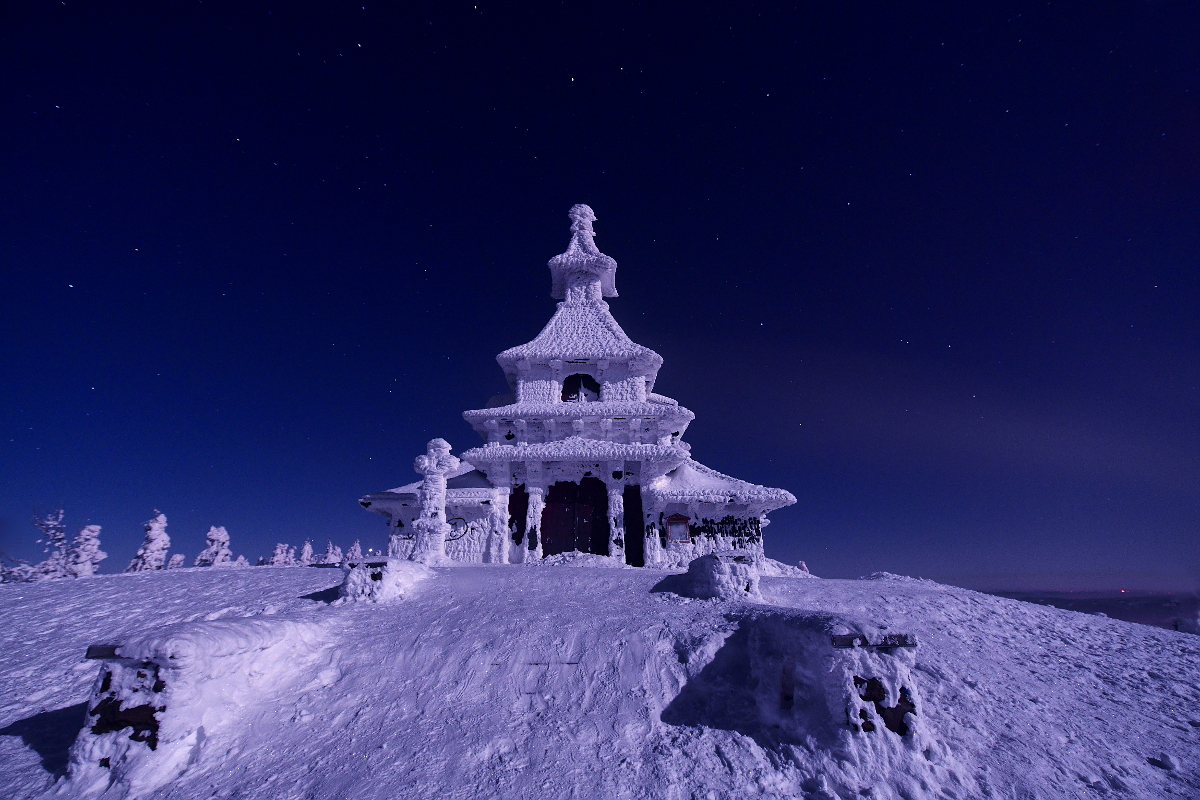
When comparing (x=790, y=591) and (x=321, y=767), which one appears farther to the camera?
(x=790, y=591)

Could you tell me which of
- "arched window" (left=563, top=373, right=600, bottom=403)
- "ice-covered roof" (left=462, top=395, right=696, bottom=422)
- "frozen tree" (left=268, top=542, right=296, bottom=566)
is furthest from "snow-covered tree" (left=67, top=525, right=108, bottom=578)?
"arched window" (left=563, top=373, right=600, bottom=403)

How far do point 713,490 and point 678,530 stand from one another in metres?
1.96

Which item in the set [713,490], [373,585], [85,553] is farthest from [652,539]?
[85,553]

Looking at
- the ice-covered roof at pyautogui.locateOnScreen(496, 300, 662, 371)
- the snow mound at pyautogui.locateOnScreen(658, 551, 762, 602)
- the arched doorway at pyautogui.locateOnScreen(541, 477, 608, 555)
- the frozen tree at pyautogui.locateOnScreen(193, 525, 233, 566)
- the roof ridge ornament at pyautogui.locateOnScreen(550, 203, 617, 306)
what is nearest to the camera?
the snow mound at pyautogui.locateOnScreen(658, 551, 762, 602)

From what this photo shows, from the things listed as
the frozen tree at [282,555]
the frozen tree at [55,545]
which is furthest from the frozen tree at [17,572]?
the frozen tree at [282,555]

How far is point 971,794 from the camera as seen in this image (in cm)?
574

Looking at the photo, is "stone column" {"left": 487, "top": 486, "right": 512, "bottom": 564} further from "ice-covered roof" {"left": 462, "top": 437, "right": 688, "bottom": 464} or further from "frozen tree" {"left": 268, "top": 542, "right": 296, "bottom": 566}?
"frozen tree" {"left": 268, "top": 542, "right": 296, "bottom": 566}

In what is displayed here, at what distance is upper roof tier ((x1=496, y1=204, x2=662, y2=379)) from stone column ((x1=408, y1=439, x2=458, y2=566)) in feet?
27.9

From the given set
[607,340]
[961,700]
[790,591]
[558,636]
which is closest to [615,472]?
[607,340]

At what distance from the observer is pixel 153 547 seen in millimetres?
29781

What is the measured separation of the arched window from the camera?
74.6ft

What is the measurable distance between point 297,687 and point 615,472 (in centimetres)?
1328

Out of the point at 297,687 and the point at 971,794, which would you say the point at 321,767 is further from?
the point at 971,794

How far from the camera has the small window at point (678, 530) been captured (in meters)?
18.8
